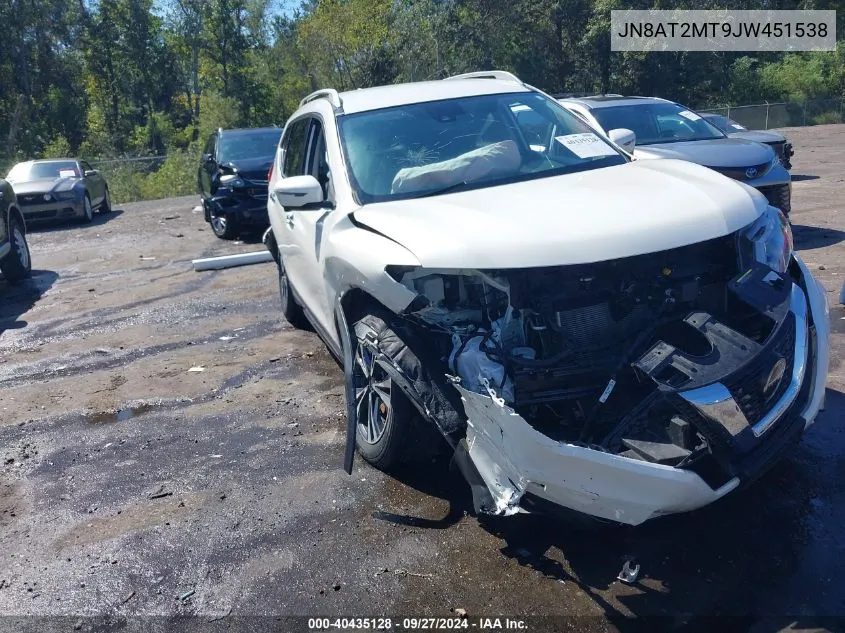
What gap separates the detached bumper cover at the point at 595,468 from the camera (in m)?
2.97

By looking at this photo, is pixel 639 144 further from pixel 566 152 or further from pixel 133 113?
pixel 133 113

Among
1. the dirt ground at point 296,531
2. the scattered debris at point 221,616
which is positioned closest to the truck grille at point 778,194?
the dirt ground at point 296,531

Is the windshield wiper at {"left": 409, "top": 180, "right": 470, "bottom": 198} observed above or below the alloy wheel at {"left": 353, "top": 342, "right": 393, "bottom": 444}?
above

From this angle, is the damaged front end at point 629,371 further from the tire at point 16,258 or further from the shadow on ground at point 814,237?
the tire at point 16,258

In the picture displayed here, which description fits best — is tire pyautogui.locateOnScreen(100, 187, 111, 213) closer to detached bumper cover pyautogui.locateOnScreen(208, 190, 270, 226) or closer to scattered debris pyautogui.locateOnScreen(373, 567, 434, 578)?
detached bumper cover pyautogui.locateOnScreen(208, 190, 270, 226)

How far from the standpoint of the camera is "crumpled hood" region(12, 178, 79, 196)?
17.0 metres

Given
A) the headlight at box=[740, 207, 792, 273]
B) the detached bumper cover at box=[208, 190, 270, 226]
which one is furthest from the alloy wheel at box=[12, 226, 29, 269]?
the headlight at box=[740, 207, 792, 273]

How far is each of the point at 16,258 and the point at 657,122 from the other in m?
8.47

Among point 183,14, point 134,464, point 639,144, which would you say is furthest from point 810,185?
point 183,14

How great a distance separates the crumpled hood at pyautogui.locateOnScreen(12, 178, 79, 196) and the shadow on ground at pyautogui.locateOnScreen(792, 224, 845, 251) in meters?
14.2

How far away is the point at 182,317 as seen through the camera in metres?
8.38

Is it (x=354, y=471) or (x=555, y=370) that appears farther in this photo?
(x=354, y=471)

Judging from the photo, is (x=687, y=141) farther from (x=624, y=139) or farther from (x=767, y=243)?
(x=767, y=243)

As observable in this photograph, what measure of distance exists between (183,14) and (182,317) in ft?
135
